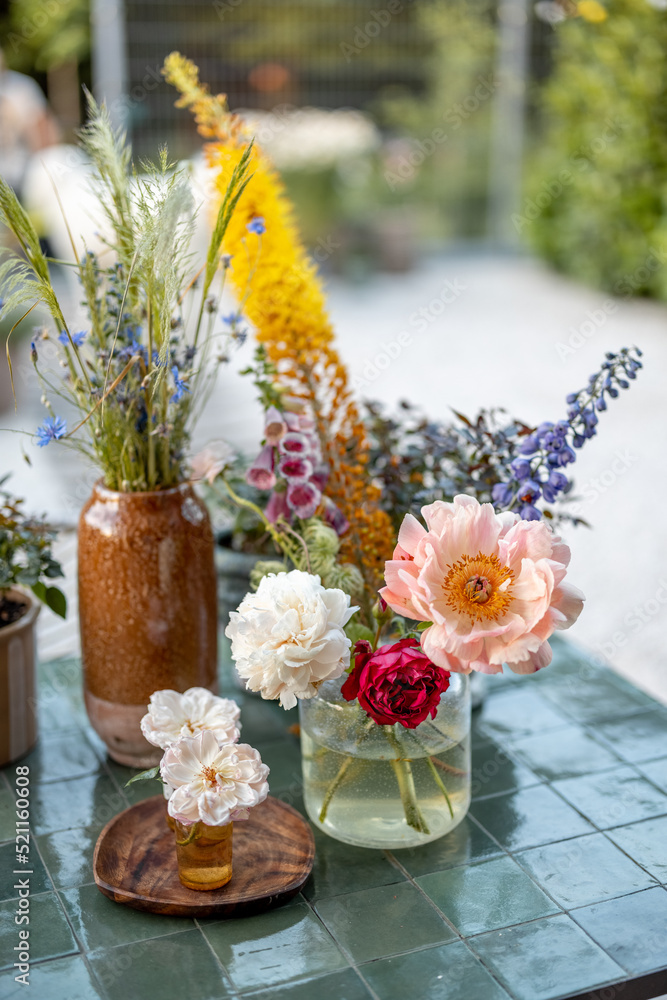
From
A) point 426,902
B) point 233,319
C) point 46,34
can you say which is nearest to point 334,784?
point 426,902

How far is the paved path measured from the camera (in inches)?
104

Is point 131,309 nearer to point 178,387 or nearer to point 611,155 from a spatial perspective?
A: point 178,387

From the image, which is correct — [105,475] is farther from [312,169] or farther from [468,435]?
[312,169]

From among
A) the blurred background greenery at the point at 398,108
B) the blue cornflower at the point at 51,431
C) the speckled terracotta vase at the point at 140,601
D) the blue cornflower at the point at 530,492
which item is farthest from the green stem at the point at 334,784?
the blurred background greenery at the point at 398,108

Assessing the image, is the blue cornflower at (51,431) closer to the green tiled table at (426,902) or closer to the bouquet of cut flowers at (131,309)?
the bouquet of cut flowers at (131,309)

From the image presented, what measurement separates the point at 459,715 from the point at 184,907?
34cm

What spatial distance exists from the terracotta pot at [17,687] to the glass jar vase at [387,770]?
0.37m

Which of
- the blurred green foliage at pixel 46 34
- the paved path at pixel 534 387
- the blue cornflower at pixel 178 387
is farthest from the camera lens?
the blurred green foliage at pixel 46 34

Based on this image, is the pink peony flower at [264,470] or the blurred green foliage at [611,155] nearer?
the pink peony flower at [264,470]

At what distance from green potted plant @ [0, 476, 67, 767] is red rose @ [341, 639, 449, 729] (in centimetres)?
47

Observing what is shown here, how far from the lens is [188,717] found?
3.43 feet

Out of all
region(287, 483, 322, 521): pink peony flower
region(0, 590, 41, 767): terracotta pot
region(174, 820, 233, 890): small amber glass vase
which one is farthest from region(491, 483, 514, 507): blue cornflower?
region(0, 590, 41, 767): terracotta pot

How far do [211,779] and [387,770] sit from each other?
0.66 feet

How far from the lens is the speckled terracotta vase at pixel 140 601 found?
3.91 ft
